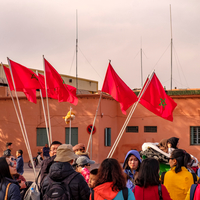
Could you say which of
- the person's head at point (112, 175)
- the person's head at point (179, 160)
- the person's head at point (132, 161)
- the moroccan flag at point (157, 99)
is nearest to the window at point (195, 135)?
the moroccan flag at point (157, 99)

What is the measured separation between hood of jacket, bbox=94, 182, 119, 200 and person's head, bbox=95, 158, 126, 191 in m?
0.04

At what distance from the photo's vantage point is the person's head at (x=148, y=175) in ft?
11.8

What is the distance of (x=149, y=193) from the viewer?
3.59 metres

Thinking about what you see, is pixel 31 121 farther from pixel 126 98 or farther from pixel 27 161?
pixel 126 98

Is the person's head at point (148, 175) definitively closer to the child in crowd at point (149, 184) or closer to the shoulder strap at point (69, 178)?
the child in crowd at point (149, 184)

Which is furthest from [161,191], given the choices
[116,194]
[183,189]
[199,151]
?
[199,151]

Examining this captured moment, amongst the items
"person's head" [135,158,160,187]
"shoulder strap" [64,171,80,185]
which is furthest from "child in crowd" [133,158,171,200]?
"shoulder strap" [64,171,80,185]

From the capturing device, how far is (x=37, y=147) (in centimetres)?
1895

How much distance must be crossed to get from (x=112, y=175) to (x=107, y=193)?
0.19 m

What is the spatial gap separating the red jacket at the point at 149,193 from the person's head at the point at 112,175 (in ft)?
1.31

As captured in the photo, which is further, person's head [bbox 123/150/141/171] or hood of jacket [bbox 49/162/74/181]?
person's head [bbox 123/150/141/171]

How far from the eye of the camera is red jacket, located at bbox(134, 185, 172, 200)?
3.58 m

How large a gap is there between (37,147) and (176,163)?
50.0 feet

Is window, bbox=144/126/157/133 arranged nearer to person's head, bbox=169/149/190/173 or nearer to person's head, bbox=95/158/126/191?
person's head, bbox=169/149/190/173
